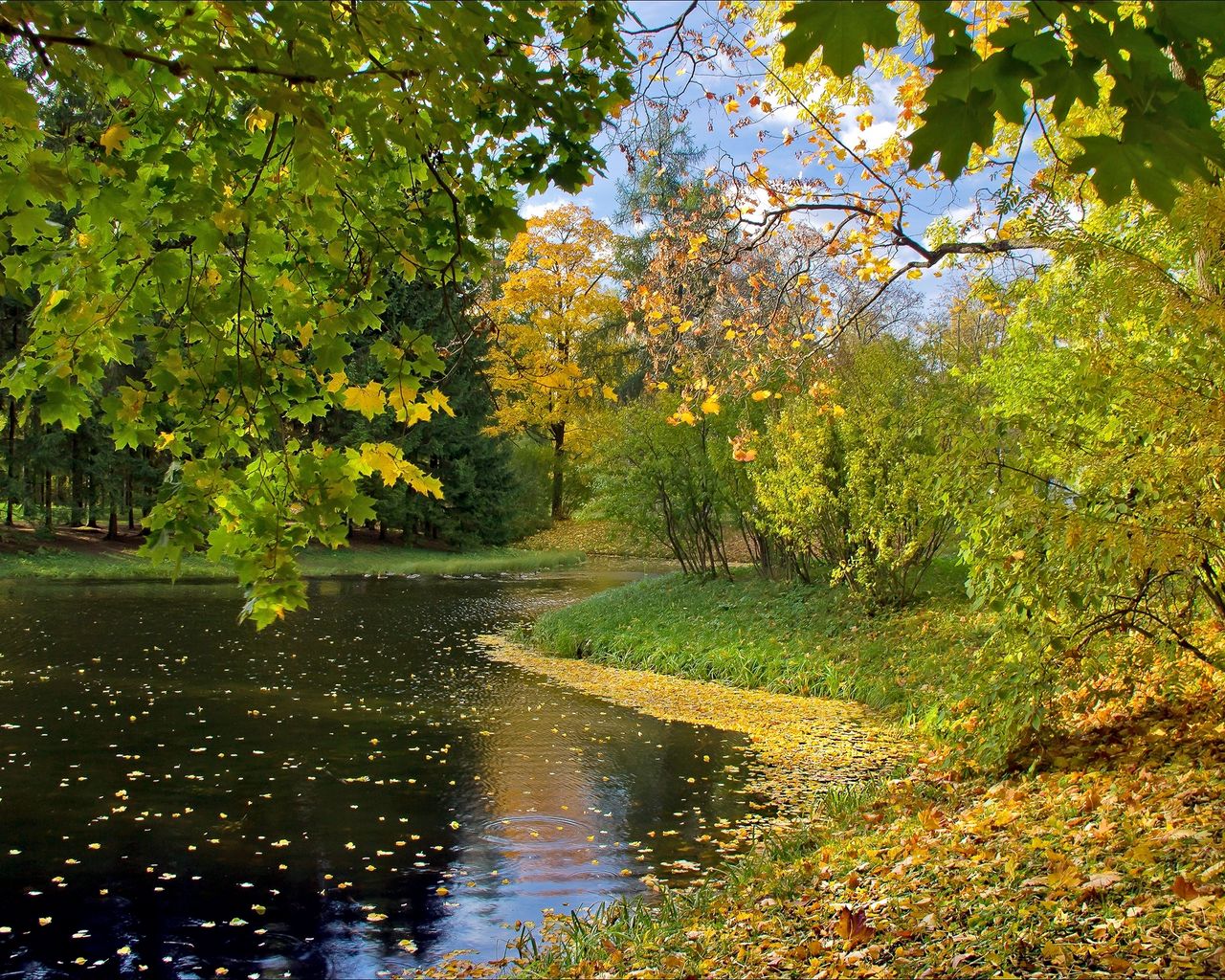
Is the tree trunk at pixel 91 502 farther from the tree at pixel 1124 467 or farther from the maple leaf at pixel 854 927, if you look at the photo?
the maple leaf at pixel 854 927

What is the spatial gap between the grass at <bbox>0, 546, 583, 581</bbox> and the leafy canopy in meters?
15.6

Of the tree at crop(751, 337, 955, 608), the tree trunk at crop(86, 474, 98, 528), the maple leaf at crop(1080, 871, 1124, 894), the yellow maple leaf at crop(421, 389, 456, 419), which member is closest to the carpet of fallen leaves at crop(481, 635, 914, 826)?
the tree at crop(751, 337, 955, 608)

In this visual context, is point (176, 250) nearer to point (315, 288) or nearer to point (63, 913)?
point (315, 288)

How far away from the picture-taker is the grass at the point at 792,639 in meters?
9.70

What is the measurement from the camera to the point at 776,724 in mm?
8977

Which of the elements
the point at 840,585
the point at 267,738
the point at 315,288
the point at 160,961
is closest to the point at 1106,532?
the point at 315,288

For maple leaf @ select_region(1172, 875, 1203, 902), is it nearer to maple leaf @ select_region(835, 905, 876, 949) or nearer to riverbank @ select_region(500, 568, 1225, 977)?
riverbank @ select_region(500, 568, 1225, 977)

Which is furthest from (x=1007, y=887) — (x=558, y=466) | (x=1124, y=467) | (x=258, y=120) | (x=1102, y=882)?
(x=558, y=466)

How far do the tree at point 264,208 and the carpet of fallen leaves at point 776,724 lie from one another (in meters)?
4.25

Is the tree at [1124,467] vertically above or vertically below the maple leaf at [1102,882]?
above

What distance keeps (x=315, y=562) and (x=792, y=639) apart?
54.2ft

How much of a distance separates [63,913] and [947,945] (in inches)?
170

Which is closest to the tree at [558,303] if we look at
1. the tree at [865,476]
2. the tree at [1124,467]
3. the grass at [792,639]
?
the grass at [792,639]

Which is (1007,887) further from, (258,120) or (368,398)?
(258,120)
